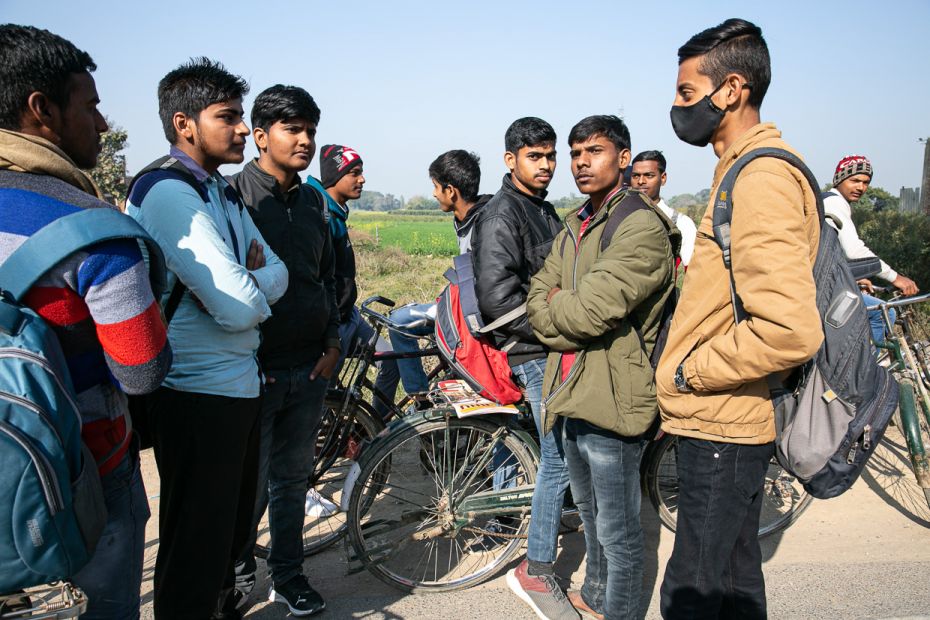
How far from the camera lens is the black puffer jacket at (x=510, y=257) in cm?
296

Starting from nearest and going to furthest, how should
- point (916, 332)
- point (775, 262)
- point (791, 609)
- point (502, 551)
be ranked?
point (775, 262) < point (791, 609) < point (502, 551) < point (916, 332)

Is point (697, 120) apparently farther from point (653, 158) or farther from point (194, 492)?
point (653, 158)

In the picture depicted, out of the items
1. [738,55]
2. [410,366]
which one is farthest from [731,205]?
[410,366]

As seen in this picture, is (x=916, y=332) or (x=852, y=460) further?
(x=916, y=332)

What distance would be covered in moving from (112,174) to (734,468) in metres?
21.1

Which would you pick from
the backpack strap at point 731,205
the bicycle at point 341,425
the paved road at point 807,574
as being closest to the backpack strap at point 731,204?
the backpack strap at point 731,205

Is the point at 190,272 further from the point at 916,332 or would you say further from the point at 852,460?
the point at 916,332

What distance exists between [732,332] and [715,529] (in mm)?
649

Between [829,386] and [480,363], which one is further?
[480,363]

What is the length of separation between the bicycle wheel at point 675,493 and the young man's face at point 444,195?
2.20m

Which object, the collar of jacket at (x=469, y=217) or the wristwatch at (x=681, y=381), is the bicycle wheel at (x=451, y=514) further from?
the collar of jacket at (x=469, y=217)

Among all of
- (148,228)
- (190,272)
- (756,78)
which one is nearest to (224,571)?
(190,272)

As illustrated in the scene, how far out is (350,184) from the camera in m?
4.54

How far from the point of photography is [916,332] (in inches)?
153
